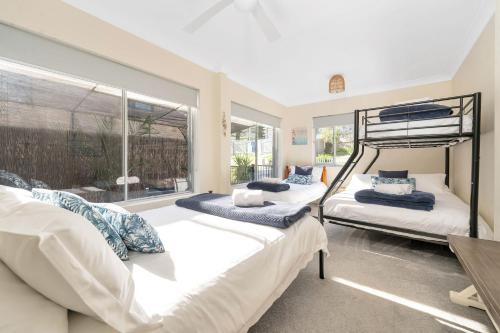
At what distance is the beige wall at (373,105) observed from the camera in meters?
3.80

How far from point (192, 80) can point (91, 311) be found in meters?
3.16

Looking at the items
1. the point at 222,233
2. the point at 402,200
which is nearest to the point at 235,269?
the point at 222,233

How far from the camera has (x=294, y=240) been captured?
4.71ft

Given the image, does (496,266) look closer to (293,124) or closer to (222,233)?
(222,233)

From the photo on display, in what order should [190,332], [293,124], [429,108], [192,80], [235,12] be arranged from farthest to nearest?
[293,124], [192,80], [235,12], [429,108], [190,332]

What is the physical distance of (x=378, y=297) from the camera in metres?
1.57

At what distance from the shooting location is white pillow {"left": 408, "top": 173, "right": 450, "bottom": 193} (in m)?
3.08

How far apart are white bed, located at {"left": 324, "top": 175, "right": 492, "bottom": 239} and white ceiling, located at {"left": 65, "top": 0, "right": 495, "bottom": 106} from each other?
6.54 ft

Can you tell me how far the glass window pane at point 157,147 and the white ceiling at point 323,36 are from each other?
2.65 feet

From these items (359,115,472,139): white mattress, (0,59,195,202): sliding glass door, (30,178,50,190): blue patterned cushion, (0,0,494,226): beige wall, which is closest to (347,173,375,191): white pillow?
(0,0,494,226): beige wall

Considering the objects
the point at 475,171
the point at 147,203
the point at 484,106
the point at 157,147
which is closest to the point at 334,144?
the point at 484,106

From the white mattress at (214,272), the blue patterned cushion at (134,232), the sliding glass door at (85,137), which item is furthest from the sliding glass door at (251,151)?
the blue patterned cushion at (134,232)

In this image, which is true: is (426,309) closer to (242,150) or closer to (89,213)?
(89,213)

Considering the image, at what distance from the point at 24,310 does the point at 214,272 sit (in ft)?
1.89
